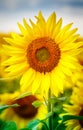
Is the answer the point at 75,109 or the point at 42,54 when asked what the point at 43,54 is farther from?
the point at 75,109

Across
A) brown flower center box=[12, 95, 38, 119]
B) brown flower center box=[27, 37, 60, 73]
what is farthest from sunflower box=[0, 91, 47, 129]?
brown flower center box=[27, 37, 60, 73]

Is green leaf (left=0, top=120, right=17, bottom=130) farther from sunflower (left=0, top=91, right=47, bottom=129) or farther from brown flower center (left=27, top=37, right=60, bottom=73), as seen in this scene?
brown flower center (left=27, top=37, right=60, bottom=73)

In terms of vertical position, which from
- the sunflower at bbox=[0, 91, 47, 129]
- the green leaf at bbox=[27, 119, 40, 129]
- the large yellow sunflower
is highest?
the large yellow sunflower

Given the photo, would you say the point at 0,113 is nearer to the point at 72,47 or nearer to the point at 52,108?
the point at 52,108

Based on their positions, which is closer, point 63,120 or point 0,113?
point 63,120

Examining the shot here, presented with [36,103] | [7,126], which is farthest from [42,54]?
[7,126]

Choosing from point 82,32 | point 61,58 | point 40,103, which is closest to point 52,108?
point 40,103

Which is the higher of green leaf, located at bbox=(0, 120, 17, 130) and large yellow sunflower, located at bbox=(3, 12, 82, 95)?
large yellow sunflower, located at bbox=(3, 12, 82, 95)
